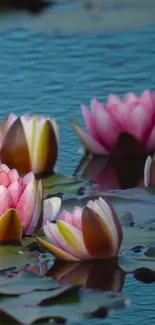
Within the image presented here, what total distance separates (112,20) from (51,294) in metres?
2.88

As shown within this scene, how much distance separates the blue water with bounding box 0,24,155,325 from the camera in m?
3.61

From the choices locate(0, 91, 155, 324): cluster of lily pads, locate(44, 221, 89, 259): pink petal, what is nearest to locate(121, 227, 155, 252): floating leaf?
locate(0, 91, 155, 324): cluster of lily pads

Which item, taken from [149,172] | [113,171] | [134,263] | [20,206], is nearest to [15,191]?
[20,206]

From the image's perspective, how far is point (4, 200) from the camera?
2.49 meters

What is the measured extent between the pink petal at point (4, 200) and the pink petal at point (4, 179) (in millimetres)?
40

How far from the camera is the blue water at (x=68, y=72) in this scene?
361 cm

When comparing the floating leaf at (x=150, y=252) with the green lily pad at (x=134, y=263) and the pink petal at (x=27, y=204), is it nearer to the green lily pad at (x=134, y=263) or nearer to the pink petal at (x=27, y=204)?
the green lily pad at (x=134, y=263)

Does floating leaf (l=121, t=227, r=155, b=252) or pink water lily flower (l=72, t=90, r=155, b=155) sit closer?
floating leaf (l=121, t=227, r=155, b=252)

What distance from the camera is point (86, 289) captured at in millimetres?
2264

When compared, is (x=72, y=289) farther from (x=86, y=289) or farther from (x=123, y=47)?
(x=123, y=47)

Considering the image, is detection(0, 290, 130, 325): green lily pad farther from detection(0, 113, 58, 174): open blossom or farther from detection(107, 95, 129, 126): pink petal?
detection(107, 95, 129, 126): pink petal

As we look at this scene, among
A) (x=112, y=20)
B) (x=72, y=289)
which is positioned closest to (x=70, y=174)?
(x=72, y=289)

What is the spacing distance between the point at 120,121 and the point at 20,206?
2.12 feet

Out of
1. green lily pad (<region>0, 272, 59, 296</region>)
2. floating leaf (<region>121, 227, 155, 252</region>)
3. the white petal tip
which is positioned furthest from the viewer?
the white petal tip
